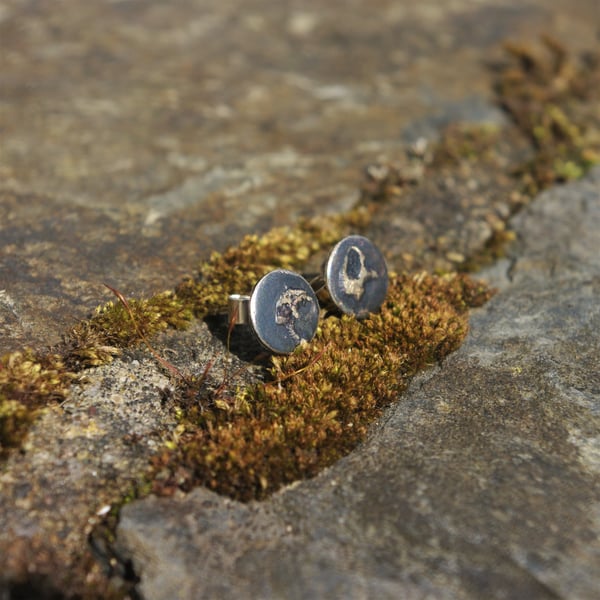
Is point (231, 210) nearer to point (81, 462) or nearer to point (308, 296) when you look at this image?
point (308, 296)

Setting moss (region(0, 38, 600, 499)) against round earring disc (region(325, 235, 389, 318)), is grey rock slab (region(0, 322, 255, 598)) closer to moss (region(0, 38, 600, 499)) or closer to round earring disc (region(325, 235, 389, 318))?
moss (region(0, 38, 600, 499))

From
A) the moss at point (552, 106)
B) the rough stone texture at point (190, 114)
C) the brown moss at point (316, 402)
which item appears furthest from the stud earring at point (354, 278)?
the moss at point (552, 106)

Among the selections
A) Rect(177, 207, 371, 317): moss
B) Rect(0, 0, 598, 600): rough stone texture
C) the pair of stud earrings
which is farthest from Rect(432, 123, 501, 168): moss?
the pair of stud earrings

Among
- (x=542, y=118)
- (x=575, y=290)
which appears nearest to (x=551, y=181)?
(x=542, y=118)

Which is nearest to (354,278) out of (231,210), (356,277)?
(356,277)

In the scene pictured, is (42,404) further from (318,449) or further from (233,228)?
(233,228)

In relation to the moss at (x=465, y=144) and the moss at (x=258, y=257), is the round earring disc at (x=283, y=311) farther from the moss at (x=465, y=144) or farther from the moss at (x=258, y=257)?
the moss at (x=465, y=144)
